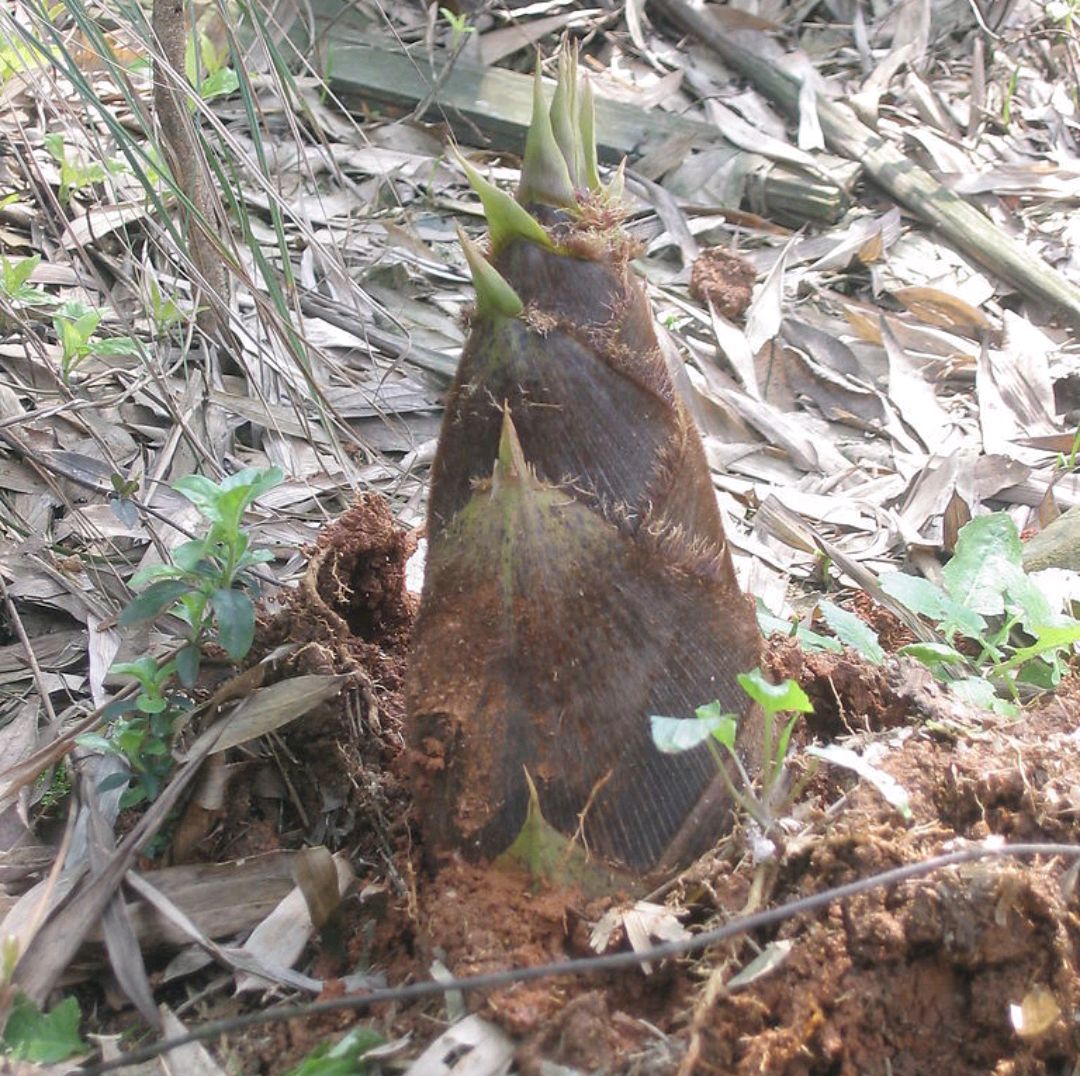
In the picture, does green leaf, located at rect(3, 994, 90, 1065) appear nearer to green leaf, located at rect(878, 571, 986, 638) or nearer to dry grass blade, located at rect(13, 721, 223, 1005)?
dry grass blade, located at rect(13, 721, 223, 1005)

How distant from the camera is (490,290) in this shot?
4.33 feet

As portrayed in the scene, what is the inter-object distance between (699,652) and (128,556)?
136cm

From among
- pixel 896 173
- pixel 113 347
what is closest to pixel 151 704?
pixel 113 347

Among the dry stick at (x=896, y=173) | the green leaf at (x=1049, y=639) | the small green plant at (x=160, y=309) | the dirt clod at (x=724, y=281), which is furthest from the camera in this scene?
the dry stick at (x=896, y=173)

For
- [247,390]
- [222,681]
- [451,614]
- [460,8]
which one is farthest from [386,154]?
[451,614]

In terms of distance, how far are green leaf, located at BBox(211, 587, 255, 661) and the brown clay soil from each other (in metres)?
0.35

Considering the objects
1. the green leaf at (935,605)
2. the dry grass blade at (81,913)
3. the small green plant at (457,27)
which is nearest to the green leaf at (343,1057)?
the dry grass blade at (81,913)

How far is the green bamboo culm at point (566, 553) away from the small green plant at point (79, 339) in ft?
3.52

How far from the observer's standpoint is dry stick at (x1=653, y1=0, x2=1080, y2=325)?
3721 millimetres

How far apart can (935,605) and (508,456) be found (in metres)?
0.94

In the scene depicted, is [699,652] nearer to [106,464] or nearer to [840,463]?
[106,464]

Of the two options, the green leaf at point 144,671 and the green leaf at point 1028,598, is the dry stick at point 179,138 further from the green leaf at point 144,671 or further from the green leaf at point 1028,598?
the green leaf at point 1028,598

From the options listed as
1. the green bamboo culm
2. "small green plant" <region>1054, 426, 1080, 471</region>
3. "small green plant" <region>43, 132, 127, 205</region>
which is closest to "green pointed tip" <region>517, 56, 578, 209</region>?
the green bamboo culm

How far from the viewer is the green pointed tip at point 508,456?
1.30 m
